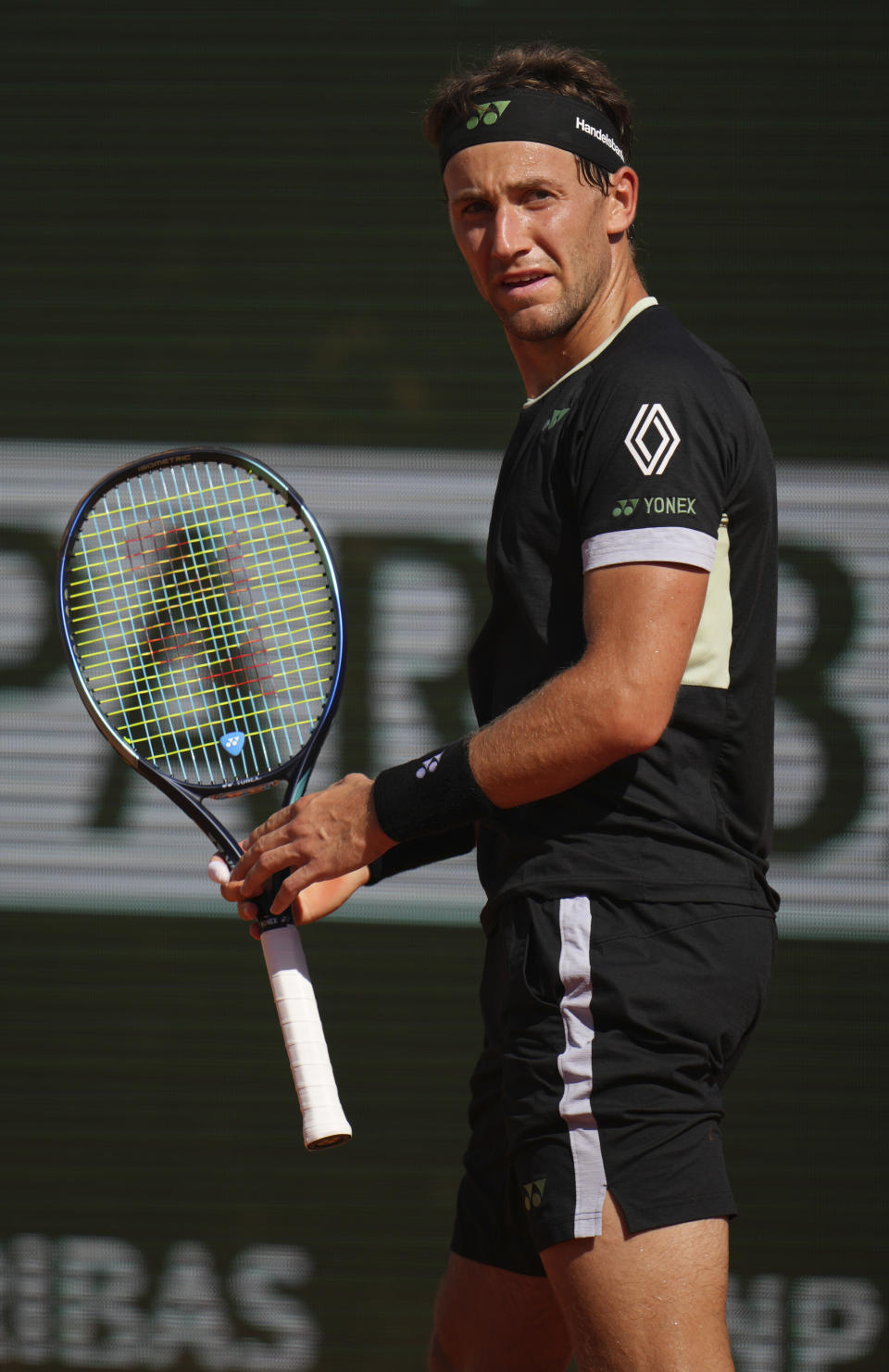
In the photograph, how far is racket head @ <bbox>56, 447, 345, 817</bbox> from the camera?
2.18m

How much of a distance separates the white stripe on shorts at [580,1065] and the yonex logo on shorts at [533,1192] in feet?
0.17

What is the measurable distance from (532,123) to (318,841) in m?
0.97

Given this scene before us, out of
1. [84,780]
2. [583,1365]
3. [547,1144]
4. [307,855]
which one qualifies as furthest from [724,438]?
[84,780]

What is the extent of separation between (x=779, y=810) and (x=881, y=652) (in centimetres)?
42

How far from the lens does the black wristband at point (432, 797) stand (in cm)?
171

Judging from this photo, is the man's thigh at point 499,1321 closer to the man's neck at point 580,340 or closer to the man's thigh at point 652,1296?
the man's thigh at point 652,1296

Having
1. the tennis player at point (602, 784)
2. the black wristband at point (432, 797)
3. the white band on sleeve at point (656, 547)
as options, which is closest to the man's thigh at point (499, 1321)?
the tennis player at point (602, 784)

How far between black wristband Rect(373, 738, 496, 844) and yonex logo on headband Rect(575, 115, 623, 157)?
2.80 ft

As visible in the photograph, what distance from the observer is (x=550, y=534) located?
1748 mm

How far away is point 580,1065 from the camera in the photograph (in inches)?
64.7

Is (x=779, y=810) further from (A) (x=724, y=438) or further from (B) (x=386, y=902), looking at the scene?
(A) (x=724, y=438)

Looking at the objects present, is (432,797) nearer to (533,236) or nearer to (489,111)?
(533,236)

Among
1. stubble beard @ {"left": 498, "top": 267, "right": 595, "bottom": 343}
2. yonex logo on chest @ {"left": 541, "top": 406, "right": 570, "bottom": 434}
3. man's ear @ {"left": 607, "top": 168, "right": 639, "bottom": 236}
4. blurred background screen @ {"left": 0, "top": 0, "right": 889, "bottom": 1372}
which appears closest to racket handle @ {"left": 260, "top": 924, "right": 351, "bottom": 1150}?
yonex logo on chest @ {"left": 541, "top": 406, "right": 570, "bottom": 434}

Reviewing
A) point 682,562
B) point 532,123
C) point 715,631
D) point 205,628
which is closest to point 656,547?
point 682,562
